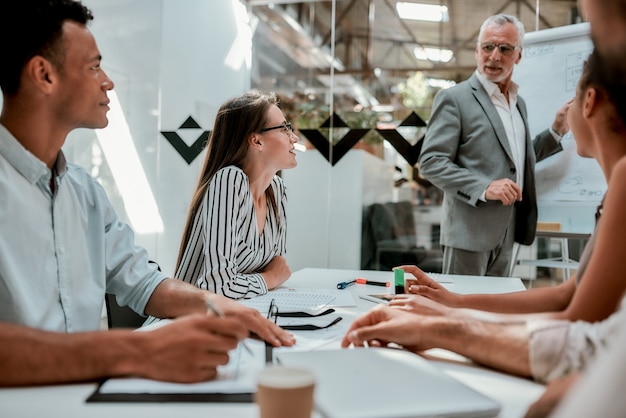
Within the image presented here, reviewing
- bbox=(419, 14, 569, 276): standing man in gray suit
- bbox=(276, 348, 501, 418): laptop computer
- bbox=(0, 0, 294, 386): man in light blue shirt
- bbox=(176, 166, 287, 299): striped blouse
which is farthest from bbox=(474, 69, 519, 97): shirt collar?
bbox=(276, 348, 501, 418): laptop computer

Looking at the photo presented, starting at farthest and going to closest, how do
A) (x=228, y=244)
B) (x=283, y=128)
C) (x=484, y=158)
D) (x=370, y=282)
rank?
(x=484, y=158) → (x=283, y=128) → (x=370, y=282) → (x=228, y=244)

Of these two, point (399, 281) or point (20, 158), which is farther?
point (399, 281)

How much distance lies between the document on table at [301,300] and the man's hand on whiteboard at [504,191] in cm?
132

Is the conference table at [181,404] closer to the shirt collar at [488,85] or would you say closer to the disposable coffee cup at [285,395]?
the disposable coffee cup at [285,395]

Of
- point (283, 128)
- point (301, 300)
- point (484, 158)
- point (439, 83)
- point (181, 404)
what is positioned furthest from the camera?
point (439, 83)

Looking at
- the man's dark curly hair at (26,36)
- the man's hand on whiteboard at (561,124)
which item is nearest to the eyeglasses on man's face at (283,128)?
the man's dark curly hair at (26,36)

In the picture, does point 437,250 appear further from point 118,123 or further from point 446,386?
point 446,386

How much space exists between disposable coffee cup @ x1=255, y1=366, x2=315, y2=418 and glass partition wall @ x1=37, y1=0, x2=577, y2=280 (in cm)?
411

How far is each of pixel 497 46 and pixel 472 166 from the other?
75cm

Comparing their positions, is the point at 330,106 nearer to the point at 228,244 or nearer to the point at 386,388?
the point at 228,244

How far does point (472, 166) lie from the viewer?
3.23 meters

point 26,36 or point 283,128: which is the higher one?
point 26,36

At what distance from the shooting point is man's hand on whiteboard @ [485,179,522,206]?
2.87m

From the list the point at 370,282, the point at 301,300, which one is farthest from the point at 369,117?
the point at 301,300
